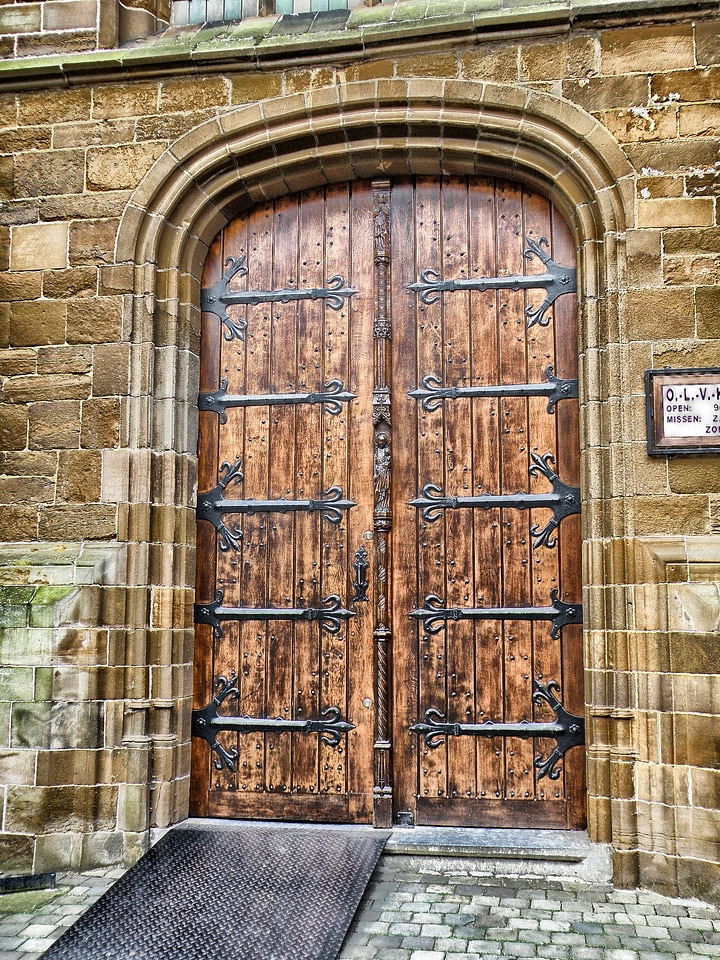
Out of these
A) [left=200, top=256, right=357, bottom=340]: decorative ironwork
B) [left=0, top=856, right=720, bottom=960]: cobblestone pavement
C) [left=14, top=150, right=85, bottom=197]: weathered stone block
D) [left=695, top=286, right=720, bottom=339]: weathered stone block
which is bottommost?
[left=0, top=856, right=720, bottom=960]: cobblestone pavement

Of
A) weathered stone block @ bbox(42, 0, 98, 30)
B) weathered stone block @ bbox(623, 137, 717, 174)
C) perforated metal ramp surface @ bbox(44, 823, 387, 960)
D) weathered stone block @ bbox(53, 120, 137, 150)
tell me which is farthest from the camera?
weathered stone block @ bbox(42, 0, 98, 30)

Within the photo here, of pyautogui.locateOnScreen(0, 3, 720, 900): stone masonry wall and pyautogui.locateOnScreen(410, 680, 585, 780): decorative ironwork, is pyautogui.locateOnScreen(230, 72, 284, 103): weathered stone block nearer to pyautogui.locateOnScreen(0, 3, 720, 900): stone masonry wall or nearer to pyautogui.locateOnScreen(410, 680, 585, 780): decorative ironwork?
pyautogui.locateOnScreen(0, 3, 720, 900): stone masonry wall

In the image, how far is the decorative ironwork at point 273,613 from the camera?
4.79m

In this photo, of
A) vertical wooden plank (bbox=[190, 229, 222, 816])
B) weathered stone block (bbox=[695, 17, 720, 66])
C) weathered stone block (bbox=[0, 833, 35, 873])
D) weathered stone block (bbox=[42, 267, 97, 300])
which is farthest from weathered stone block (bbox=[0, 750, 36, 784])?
weathered stone block (bbox=[695, 17, 720, 66])

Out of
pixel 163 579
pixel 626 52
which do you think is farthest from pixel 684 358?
pixel 163 579

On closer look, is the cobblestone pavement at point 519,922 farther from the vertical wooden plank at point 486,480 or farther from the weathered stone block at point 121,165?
the weathered stone block at point 121,165

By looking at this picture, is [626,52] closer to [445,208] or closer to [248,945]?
[445,208]

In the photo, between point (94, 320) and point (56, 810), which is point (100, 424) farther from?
point (56, 810)

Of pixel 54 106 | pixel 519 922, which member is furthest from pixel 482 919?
pixel 54 106

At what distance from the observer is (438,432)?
4820 millimetres

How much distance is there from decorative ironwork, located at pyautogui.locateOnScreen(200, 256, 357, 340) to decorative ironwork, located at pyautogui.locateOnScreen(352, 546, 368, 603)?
1366 millimetres

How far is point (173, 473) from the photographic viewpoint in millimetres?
4797

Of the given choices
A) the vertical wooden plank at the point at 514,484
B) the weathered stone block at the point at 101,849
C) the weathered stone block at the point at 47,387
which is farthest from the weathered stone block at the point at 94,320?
the weathered stone block at the point at 101,849

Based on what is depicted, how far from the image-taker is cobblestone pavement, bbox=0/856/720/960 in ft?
11.3
